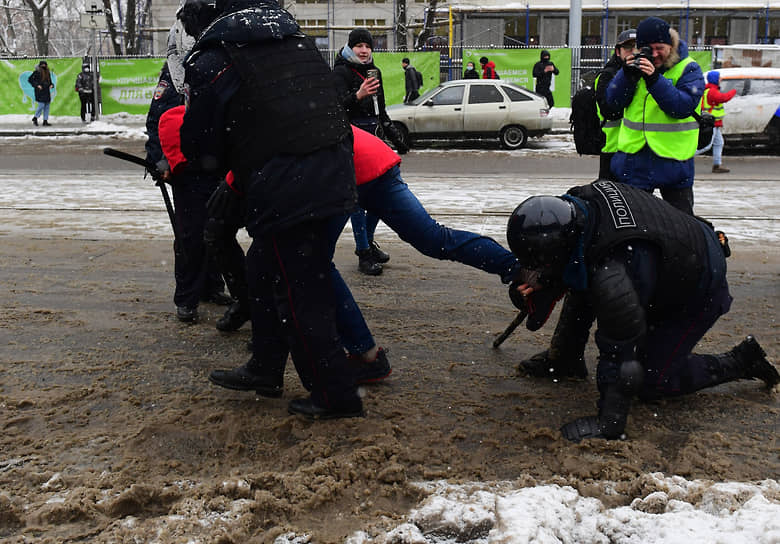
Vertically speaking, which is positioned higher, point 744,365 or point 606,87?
point 606,87

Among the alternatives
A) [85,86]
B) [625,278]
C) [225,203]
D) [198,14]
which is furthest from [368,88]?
[85,86]

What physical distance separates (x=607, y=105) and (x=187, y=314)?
2.94 meters

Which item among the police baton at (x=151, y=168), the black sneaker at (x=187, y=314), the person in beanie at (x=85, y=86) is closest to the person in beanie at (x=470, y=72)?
the person in beanie at (x=85, y=86)

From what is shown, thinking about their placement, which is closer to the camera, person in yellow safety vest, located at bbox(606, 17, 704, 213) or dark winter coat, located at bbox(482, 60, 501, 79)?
person in yellow safety vest, located at bbox(606, 17, 704, 213)

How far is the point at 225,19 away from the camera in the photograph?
2.93 meters

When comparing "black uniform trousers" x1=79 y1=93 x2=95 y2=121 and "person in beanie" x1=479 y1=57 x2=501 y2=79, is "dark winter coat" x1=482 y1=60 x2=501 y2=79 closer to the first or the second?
"person in beanie" x1=479 y1=57 x2=501 y2=79

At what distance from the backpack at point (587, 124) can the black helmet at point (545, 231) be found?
2.66 metres

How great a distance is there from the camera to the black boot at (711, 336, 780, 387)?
3598 mm

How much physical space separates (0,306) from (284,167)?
3.10 metres

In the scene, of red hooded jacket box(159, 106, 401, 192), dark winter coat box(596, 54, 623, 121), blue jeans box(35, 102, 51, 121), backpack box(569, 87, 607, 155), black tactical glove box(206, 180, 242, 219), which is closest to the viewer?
red hooded jacket box(159, 106, 401, 192)

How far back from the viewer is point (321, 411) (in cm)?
342

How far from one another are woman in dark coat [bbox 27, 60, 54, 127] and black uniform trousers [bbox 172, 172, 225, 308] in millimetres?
18493

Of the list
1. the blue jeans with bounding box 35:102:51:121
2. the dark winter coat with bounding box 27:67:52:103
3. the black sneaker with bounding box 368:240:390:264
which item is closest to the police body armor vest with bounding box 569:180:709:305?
the black sneaker with bounding box 368:240:390:264

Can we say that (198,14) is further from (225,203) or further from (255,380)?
(255,380)
